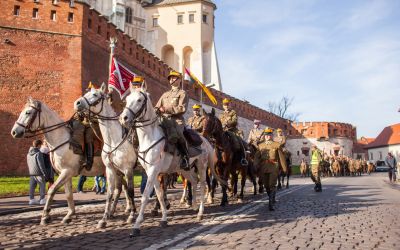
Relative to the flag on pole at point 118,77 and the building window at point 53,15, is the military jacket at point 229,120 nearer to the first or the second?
the flag on pole at point 118,77

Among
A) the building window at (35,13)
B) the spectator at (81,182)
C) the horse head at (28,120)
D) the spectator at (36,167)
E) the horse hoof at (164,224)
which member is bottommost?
the horse hoof at (164,224)

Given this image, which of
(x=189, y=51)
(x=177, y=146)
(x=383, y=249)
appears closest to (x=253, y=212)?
(x=177, y=146)

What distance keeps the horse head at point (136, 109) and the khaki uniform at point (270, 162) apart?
392cm

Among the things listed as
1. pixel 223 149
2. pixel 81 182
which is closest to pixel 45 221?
pixel 223 149

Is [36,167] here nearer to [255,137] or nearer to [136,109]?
[136,109]

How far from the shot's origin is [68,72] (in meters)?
23.9

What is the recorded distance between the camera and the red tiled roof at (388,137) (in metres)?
77.2

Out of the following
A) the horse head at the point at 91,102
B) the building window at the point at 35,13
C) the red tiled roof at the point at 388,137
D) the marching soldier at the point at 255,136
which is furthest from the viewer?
the red tiled roof at the point at 388,137

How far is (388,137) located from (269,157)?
7956 centimetres

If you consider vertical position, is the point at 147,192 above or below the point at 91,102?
below

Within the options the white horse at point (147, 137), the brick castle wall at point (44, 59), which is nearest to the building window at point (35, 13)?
the brick castle wall at point (44, 59)

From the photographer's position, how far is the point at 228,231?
6.52m

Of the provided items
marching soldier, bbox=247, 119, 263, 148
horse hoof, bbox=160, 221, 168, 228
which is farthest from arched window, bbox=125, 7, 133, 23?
horse hoof, bbox=160, 221, 168, 228

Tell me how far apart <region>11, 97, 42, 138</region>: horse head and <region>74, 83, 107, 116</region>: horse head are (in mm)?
1077
